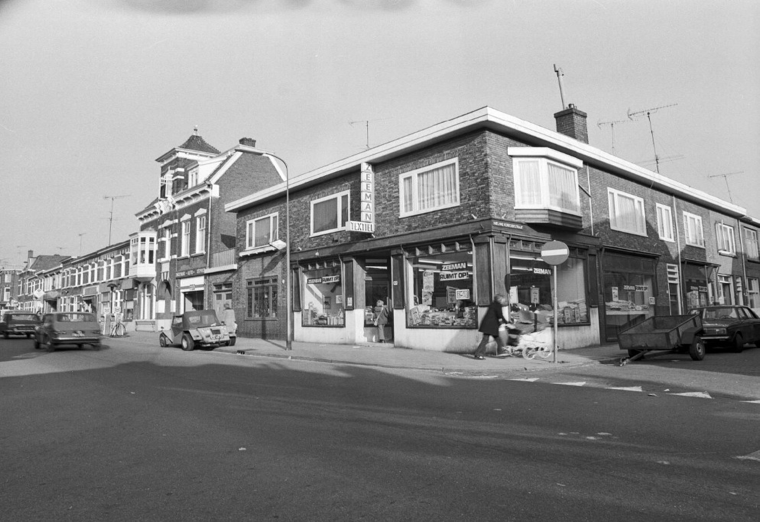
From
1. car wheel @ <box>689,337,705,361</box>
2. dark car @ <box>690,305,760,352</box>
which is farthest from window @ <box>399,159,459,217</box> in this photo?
dark car @ <box>690,305,760,352</box>

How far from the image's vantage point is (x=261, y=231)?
2655 centimetres

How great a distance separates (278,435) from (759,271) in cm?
3733

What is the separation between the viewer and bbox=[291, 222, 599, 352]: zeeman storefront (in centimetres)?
1605

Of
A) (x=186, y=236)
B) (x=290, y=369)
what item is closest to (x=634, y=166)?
(x=290, y=369)

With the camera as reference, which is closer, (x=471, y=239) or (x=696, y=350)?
(x=696, y=350)

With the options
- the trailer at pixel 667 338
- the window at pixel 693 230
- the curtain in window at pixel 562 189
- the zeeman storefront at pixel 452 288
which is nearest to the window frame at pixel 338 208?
the zeeman storefront at pixel 452 288

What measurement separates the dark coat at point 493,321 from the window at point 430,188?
3.92 meters

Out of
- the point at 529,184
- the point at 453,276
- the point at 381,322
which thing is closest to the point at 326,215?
the point at 381,322

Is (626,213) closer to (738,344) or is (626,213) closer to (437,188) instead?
(738,344)

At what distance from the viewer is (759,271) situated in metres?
33.8

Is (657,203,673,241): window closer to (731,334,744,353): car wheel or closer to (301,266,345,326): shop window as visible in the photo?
(731,334,744,353): car wheel

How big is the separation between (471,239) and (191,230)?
24.1 m

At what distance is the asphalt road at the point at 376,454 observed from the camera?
396cm

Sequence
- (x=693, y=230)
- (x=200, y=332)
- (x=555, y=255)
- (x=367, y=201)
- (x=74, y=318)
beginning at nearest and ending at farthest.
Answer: (x=555, y=255)
(x=367, y=201)
(x=200, y=332)
(x=74, y=318)
(x=693, y=230)
